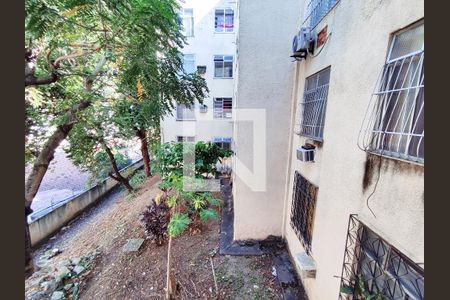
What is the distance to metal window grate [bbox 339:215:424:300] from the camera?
1.87m

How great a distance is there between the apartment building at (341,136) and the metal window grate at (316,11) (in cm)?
4

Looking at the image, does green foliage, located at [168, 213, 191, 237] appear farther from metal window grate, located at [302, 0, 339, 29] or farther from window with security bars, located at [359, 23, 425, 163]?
metal window grate, located at [302, 0, 339, 29]

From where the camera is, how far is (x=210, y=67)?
1273 centimetres

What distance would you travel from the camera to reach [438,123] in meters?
1.23

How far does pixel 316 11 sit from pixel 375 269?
180 inches

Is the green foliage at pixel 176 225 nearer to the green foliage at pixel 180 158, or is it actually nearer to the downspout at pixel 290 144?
the green foliage at pixel 180 158

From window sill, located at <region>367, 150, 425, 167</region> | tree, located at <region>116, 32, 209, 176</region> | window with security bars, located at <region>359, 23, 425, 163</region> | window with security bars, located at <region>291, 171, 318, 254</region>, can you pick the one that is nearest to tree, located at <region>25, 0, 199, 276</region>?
tree, located at <region>116, 32, 209, 176</region>

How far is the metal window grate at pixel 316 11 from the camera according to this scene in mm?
3658

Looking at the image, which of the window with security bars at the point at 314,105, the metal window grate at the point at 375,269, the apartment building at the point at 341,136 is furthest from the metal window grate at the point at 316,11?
the metal window grate at the point at 375,269

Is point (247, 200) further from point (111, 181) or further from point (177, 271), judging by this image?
point (111, 181)

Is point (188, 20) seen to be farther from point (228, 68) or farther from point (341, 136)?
point (341, 136)

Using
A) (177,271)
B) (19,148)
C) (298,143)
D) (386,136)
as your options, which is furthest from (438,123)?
(177,271)

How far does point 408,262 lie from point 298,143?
314 cm

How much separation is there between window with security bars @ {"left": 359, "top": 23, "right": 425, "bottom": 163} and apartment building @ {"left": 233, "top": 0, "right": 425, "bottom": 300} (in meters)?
0.01
